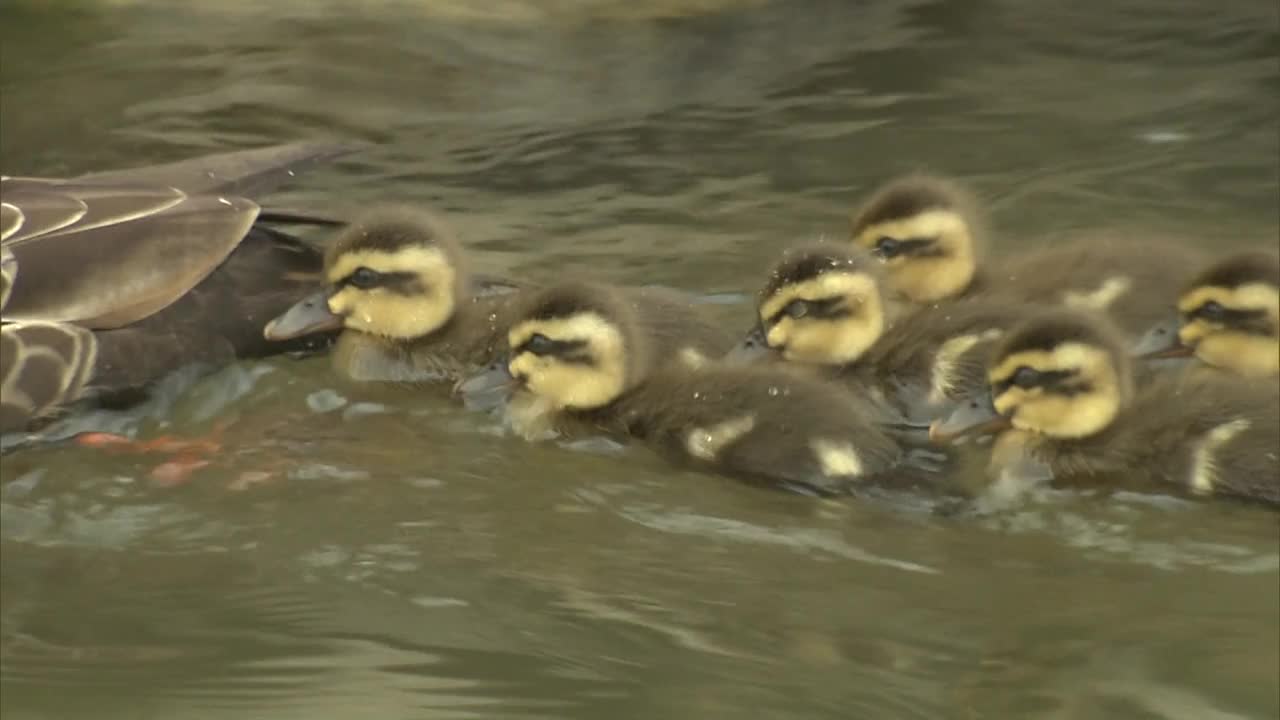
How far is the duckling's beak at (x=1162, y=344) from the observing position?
10.6ft

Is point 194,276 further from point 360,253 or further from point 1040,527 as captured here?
point 1040,527

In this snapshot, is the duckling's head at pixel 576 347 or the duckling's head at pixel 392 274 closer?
the duckling's head at pixel 576 347

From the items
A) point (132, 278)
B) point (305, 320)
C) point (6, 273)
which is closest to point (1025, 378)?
point (305, 320)

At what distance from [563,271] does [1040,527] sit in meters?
1.27

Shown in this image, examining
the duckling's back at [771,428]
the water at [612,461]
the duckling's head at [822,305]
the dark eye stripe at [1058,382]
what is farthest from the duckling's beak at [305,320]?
the dark eye stripe at [1058,382]

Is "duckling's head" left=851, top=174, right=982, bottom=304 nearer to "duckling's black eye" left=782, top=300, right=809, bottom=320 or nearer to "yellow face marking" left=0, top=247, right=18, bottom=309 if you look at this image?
"duckling's black eye" left=782, top=300, right=809, bottom=320

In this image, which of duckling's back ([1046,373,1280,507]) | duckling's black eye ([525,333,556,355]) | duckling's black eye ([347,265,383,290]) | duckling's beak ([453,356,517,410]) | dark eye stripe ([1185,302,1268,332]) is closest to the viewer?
duckling's back ([1046,373,1280,507])

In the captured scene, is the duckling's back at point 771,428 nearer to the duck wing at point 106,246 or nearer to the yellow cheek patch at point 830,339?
the yellow cheek patch at point 830,339

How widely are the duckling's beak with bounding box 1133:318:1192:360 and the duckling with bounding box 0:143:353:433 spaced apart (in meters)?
1.38

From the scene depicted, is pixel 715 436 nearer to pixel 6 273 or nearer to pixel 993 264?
pixel 993 264

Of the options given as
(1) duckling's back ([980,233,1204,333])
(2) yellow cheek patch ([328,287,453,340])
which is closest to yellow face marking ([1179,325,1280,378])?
(1) duckling's back ([980,233,1204,333])

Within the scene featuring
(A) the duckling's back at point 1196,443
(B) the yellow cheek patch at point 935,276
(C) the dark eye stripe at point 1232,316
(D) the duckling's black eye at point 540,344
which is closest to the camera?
(A) the duckling's back at point 1196,443

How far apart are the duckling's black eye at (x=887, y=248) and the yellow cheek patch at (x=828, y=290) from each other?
11.8 inches

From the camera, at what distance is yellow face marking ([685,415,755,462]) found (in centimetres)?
305
